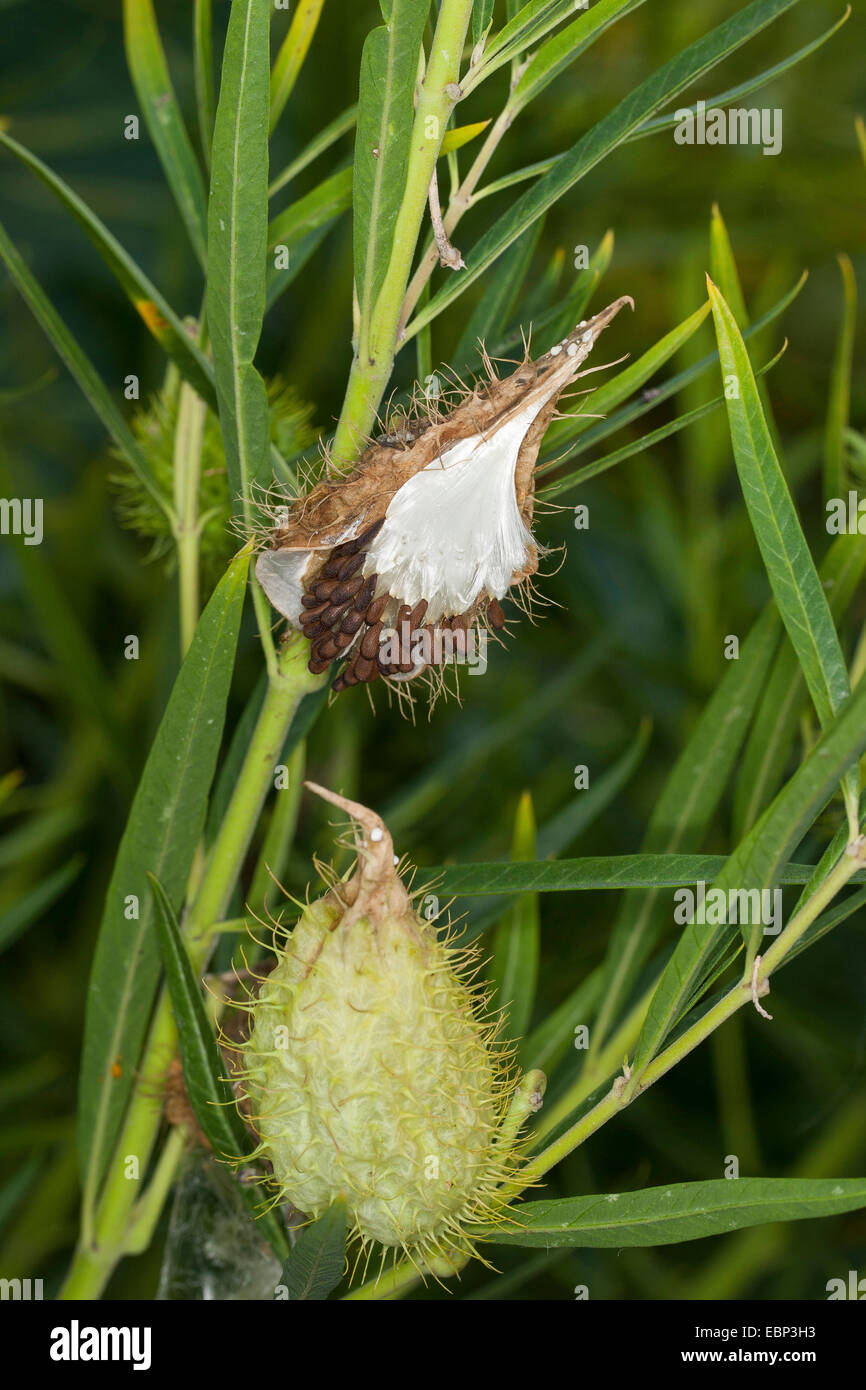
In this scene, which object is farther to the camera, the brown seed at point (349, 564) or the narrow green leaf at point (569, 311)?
the narrow green leaf at point (569, 311)

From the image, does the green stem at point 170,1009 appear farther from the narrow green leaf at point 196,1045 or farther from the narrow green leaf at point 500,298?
the narrow green leaf at point 500,298

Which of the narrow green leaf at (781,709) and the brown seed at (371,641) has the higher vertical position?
the narrow green leaf at (781,709)

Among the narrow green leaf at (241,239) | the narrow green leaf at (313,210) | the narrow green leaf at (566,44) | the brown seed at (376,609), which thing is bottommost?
the brown seed at (376,609)

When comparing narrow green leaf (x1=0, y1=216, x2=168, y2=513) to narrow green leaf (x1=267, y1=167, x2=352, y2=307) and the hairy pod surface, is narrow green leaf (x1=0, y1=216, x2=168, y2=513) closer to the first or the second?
narrow green leaf (x1=267, y1=167, x2=352, y2=307)

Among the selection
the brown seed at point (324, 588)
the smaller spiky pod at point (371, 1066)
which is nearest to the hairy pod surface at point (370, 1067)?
the smaller spiky pod at point (371, 1066)

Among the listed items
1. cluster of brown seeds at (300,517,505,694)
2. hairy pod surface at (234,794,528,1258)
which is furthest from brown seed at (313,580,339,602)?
hairy pod surface at (234,794,528,1258)

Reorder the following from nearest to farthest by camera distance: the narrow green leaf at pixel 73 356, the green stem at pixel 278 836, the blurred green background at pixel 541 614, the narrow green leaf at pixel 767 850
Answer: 1. the narrow green leaf at pixel 767 850
2. the narrow green leaf at pixel 73 356
3. the green stem at pixel 278 836
4. the blurred green background at pixel 541 614

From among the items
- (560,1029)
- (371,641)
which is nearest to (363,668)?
(371,641)
